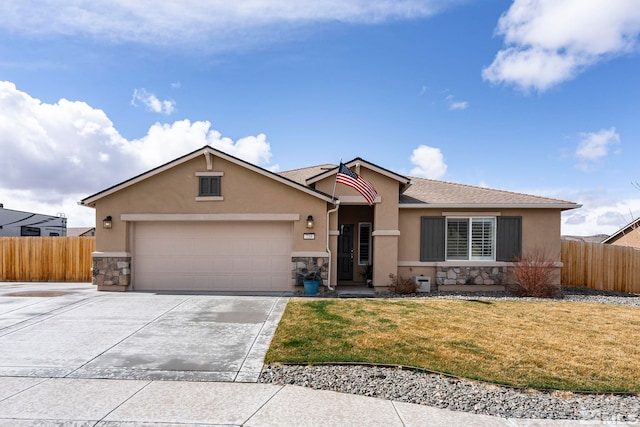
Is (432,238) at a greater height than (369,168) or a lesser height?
lesser

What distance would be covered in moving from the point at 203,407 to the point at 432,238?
1038 centimetres

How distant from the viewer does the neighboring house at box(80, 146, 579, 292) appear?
12.6 m

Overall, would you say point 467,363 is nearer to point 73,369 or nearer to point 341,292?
point 73,369

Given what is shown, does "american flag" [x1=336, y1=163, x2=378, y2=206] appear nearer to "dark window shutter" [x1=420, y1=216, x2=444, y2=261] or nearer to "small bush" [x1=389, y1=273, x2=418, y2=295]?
"dark window shutter" [x1=420, y1=216, x2=444, y2=261]

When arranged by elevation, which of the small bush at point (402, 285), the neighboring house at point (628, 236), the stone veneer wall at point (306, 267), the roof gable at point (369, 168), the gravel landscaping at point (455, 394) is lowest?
the gravel landscaping at point (455, 394)

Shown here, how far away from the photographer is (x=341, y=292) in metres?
12.8

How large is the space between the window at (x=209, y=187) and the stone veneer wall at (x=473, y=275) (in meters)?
7.76

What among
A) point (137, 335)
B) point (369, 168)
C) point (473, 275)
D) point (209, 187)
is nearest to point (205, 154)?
point (209, 187)

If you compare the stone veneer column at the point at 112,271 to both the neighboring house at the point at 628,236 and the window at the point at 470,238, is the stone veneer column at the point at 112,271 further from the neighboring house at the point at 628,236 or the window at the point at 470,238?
the neighboring house at the point at 628,236

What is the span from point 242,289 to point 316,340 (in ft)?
19.9

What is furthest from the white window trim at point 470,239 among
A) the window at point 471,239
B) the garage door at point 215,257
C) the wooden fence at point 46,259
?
the wooden fence at point 46,259

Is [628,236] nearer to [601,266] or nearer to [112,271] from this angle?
[601,266]

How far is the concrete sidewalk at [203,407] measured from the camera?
14.3 feet

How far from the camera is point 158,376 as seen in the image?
573cm
